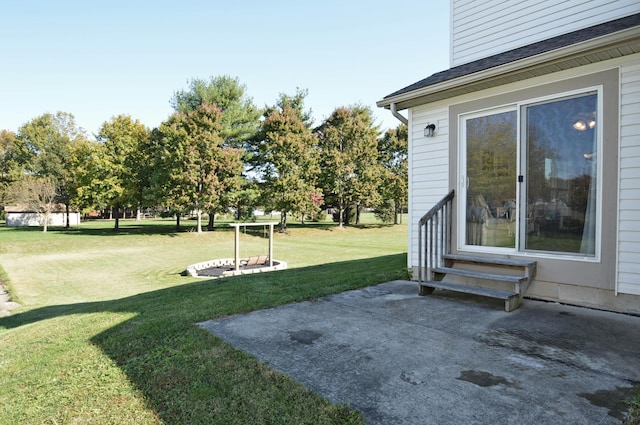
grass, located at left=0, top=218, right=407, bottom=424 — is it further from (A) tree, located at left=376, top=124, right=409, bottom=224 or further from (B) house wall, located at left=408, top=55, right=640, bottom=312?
(A) tree, located at left=376, top=124, right=409, bottom=224

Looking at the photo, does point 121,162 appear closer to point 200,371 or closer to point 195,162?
point 195,162

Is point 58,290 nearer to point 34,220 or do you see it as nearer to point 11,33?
point 11,33

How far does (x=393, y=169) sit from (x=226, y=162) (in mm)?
15529

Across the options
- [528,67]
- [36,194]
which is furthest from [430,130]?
[36,194]

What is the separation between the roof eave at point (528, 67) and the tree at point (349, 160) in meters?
22.2

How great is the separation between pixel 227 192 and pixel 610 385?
22.3 metres

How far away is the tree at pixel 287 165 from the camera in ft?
78.4

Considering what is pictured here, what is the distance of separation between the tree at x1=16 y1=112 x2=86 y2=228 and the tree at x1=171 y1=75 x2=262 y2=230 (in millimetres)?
9757

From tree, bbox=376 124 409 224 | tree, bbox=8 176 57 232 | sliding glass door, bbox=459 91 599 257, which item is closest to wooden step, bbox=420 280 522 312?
sliding glass door, bbox=459 91 599 257

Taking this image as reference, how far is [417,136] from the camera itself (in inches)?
209

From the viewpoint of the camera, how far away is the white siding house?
3.49m

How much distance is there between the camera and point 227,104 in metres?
25.1

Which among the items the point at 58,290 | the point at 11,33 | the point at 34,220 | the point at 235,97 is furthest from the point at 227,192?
the point at 34,220

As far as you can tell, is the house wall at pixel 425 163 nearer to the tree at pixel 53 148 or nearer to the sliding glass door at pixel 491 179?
the sliding glass door at pixel 491 179
